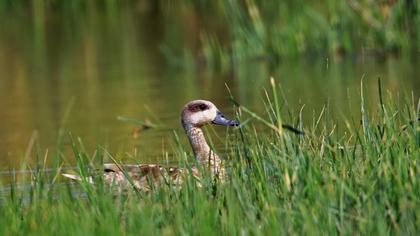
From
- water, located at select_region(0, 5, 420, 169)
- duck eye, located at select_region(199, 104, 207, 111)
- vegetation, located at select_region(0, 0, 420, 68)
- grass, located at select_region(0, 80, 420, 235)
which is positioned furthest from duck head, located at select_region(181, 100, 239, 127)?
vegetation, located at select_region(0, 0, 420, 68)

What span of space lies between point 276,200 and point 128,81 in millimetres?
10099

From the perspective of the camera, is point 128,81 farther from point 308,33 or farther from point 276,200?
point 276,200

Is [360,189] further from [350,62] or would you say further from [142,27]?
[142,27]

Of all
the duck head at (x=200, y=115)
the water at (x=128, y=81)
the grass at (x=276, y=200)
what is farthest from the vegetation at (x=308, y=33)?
the grass at (x=276, y=200)

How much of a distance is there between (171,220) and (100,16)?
16842mm

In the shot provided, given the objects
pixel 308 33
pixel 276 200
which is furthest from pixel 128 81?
pixel 276 200

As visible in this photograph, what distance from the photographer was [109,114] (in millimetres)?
13656

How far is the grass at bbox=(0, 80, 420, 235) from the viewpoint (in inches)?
217

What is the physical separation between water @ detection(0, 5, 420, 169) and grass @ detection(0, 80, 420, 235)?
282cm

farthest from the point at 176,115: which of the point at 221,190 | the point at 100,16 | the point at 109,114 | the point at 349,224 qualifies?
the point at 100,16

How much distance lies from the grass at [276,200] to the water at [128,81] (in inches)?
111

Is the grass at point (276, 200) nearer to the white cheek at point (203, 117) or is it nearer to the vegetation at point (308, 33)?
the white cheek at point (203, 117)

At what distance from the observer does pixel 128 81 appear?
1580 cm

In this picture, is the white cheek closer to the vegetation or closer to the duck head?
the duck head
